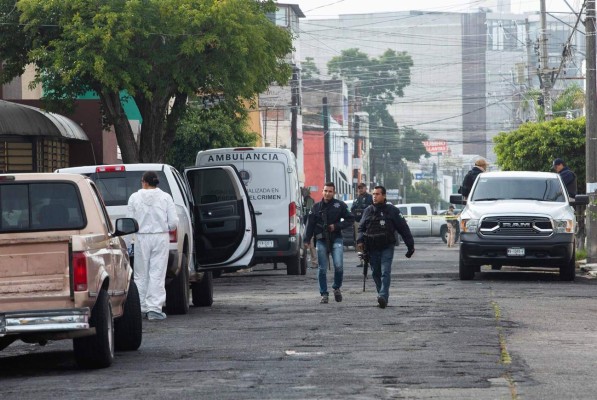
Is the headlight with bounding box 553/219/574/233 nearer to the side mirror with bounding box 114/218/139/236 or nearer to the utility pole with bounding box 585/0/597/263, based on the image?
the utility pole with bounding box 585/0/597/263

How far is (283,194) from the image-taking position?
28344mm

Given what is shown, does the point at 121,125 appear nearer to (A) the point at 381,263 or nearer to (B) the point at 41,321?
(A) the point at 381,263

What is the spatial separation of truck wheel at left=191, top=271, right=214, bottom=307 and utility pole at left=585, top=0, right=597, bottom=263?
1160 cm

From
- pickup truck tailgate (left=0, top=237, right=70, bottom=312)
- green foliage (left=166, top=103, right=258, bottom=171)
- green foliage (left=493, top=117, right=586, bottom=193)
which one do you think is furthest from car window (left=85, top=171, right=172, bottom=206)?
green foliage (left=166, top=103, right=258, bottom=171)

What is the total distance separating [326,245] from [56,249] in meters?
9.11

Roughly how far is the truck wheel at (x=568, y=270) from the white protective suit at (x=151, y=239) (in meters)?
9.52

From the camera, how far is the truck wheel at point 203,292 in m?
20.0

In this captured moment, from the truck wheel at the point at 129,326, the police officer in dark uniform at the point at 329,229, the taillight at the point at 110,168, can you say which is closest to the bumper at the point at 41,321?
the truck wheel at the point at 129,326

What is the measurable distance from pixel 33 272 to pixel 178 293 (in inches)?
271

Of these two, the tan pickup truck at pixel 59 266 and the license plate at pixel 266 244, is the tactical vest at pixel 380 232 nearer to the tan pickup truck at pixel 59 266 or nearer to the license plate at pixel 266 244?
the tan pickup truck at pixel 59 266

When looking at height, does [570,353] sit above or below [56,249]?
below

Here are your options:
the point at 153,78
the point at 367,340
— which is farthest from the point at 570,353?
the point at 153,78

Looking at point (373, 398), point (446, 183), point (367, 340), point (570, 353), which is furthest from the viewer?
point (446, 183)

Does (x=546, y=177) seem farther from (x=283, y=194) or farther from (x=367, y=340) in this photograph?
(x=367, y=340)
